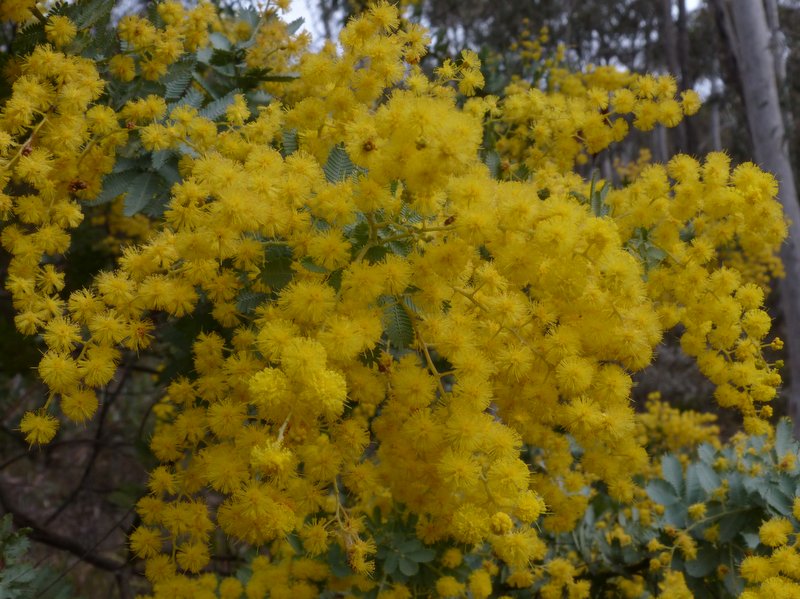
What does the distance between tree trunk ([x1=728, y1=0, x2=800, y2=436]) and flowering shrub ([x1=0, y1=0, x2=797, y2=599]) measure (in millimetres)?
2006

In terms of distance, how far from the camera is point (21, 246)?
2.04 meters

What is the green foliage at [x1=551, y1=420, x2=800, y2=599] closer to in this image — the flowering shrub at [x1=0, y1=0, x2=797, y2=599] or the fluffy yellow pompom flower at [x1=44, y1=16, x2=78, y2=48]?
the flowering shrub at [x1=0, y1=0, x2=797, y2=599]

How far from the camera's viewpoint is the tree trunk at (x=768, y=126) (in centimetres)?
427

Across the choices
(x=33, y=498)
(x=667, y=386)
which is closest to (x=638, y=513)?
(x=33, y=498)

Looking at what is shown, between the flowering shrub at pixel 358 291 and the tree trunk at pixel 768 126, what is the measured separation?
2.01 m

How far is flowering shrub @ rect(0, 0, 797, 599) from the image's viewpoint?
163 cm

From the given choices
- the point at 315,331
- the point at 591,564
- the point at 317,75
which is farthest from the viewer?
the point at 591,564

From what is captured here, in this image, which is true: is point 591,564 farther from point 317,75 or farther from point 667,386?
point 667,386

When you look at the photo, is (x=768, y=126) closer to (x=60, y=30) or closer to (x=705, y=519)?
(x=705, y=519)

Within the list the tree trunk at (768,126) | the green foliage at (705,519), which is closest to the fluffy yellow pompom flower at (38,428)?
the green foliage at (705,519)

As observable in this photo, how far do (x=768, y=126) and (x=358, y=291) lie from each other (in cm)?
361

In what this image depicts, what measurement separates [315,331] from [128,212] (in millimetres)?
1075

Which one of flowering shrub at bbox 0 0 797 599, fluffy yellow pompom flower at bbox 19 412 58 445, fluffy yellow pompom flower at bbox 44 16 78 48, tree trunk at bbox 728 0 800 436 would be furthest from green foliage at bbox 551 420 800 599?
fluffy yellow pompom flower at bbox 44 16 78 48

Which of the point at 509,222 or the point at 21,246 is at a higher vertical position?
the point at 21,246
